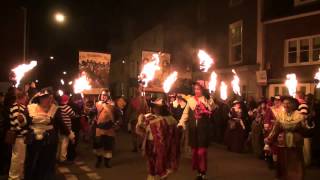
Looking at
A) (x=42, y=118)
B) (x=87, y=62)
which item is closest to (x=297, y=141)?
(x=42, y=118)

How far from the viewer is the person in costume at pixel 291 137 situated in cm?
897

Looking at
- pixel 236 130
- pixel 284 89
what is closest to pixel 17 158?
pixel 236 130

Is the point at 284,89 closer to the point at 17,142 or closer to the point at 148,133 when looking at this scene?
the point at 148,133

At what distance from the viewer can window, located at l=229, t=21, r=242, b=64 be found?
2441cm

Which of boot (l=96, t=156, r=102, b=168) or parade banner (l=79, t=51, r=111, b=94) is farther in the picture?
parade banner (l=79, t=51, r=111, b=94)

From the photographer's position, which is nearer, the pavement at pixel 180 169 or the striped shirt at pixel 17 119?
the striped shirt at pixel 17 119

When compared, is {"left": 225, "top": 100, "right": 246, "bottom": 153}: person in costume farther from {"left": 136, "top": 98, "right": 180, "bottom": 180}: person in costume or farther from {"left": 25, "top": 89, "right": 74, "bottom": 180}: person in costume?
{"left": 25, "top": 89, "right": 74, "bottom": 180}: person in costume

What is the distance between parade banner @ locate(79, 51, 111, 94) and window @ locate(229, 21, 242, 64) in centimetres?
1037

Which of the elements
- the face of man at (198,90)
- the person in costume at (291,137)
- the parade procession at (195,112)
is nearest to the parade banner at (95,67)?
the parade procession at (195,112)

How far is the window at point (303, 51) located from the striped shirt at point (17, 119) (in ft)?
46.0

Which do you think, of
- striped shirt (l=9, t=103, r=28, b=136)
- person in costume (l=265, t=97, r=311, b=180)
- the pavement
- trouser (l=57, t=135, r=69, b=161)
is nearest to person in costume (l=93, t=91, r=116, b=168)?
the pavement

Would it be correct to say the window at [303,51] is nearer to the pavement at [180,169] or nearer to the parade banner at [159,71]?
the pavement at [180,169]

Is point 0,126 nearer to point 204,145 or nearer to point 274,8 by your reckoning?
point 204,145

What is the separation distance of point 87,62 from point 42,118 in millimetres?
7217
